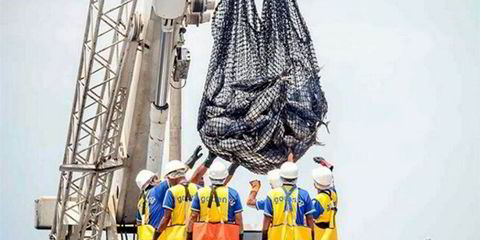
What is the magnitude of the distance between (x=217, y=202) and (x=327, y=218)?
4.76 ft

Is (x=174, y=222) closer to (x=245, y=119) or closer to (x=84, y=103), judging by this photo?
(x=245, y=119)

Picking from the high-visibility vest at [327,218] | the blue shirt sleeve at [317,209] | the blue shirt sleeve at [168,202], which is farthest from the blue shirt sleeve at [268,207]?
the blue shirt sleeve at [168,202]

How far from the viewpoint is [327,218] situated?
11297mm

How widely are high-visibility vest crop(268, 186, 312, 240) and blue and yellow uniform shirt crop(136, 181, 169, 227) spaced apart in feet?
4.05

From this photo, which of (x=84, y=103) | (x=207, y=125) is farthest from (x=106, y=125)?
(x=207, y=125)

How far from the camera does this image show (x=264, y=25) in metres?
12.6

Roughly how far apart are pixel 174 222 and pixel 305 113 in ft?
7.81

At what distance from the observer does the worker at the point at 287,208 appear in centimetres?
1082

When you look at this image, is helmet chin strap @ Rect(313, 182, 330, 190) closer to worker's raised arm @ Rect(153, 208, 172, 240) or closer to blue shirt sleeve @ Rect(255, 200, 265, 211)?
blue shirt sleeve @ Rect(255, 200, 265, 211)

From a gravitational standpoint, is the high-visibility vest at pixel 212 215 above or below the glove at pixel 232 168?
below

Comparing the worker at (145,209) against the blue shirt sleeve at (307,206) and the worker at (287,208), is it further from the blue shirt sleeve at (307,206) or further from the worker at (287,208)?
the blue shirt sleeve at (307,206)

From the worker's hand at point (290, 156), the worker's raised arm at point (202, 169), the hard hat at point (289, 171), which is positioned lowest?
the hard hat at point (289, 171)

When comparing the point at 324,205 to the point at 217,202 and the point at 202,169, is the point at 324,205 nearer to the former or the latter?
the point at 217,202

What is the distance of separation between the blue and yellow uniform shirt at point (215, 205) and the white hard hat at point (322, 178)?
3.67ft
